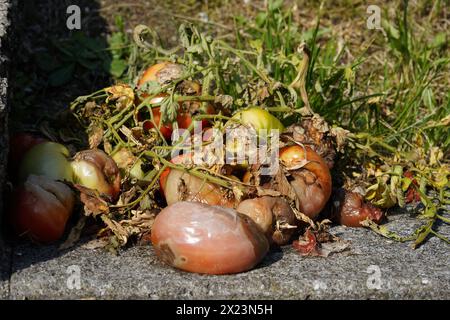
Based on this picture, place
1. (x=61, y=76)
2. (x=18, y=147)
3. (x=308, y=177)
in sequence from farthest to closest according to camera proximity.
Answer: (x=61, y=76) < (x=18, y=147) < (x=308, y=177)

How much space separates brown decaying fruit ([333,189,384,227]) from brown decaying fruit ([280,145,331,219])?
0.14m

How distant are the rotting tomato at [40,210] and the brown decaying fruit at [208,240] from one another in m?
0.32

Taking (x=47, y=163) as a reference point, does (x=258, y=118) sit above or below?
above

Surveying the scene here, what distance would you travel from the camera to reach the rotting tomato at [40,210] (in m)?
2.34

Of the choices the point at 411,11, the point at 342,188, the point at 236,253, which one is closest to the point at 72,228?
the point at 236,253

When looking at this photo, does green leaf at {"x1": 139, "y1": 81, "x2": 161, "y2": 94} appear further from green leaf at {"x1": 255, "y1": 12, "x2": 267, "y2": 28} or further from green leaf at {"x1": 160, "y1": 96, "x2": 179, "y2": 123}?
green leaf at {"x1": 255, "y1": 12, "x2": 267, "y2": 28}

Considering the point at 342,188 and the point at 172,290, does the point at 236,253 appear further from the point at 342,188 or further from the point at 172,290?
the point at 342,188

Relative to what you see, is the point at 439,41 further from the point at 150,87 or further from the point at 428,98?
the point at 150,87

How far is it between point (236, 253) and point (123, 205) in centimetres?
42

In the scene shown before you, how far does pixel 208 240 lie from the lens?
220 centimetres

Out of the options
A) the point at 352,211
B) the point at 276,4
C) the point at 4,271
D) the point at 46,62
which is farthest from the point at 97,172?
the point at 276,4

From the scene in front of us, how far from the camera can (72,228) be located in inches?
96.2

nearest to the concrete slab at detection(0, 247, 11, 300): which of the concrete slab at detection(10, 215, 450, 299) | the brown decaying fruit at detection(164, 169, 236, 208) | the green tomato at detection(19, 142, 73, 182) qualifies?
the concrete slab at detection(10, 215, 450, 299)

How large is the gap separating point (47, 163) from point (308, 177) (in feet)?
2.73
